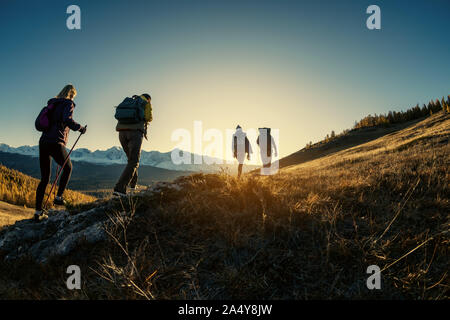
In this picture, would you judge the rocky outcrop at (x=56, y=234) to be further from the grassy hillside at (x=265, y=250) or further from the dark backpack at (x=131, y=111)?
the dark backpack at (x=131, y=111)

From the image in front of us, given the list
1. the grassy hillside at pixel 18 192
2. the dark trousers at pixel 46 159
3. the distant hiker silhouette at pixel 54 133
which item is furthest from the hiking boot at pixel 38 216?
the grassy hillside at pixel 18 192

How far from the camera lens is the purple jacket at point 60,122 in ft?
14.8

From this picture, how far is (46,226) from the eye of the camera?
390cm

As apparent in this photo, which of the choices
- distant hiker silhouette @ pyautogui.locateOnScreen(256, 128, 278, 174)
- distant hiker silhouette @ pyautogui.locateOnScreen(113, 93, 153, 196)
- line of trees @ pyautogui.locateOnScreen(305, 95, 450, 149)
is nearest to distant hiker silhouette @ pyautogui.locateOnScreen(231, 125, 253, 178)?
distant hiker silhouette @ pyautogui.locateOnScreen(256, 128, 278, 174)

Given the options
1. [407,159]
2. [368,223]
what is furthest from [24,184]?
[407,159]

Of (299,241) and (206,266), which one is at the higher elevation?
(299,241)

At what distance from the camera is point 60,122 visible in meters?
4.60

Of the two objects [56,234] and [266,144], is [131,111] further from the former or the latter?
[266,144]

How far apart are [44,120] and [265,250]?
5.07 meters

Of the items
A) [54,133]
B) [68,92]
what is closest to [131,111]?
[68,92]

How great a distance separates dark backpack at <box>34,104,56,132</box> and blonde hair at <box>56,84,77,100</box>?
446 mm
